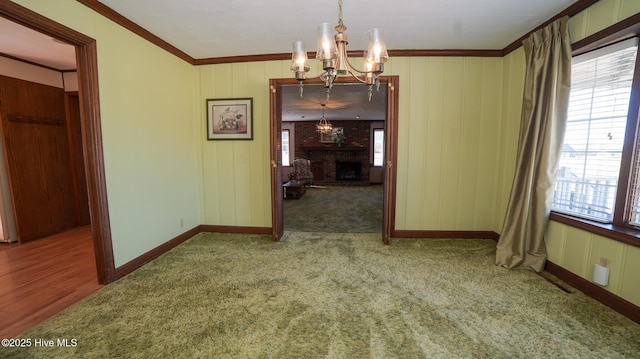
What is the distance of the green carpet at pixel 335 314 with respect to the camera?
1.57m

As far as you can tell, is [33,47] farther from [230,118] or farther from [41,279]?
[41,279]

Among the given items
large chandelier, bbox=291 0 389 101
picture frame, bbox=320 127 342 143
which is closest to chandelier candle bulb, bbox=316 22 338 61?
large chandelier, bbox=291 0 389 101

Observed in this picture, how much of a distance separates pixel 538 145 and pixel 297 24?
103 inches

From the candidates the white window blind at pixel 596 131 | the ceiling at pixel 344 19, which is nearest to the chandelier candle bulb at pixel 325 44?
the ceiling at pixel 344 19

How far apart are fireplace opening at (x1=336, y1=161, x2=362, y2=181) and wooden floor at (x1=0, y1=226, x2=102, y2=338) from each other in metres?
7.67

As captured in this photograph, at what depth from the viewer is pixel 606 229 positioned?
6.63ft

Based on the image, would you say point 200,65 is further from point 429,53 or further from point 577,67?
point 577,67

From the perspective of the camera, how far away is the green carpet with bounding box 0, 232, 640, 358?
157 centimetres

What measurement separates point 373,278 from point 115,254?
7.91 ft

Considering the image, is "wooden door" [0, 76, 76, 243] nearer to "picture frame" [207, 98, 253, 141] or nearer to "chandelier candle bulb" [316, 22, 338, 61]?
"picture frame" [207, 98, 253, 141]

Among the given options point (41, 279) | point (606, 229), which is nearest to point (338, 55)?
point (606, 229)

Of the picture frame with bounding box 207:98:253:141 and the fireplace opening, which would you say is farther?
the fireplace opening

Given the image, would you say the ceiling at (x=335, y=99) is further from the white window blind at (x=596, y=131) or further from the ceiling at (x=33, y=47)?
the ceiling at (x=33, y=47)

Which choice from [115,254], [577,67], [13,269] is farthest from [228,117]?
[577,67]
